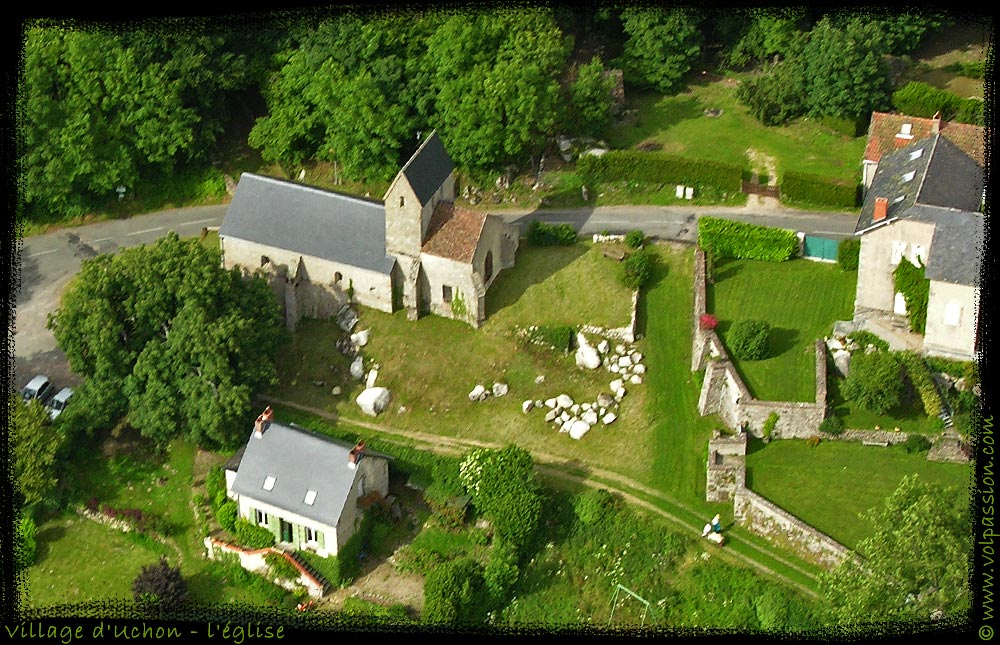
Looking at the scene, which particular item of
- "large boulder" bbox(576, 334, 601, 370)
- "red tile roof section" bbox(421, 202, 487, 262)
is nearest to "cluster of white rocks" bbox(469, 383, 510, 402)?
"large boulder" bbox(576, 334, 601, 370)

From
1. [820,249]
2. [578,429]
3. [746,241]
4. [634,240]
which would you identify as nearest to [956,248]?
[820,249]

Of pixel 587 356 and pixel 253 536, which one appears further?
pixel 587 356

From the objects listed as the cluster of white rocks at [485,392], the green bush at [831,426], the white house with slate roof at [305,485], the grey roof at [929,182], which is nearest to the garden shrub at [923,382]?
the green bush at [831,426]

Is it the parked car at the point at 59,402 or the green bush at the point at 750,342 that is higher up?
the green bush at the point at 750,342

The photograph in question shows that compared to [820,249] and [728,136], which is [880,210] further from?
[728,136]

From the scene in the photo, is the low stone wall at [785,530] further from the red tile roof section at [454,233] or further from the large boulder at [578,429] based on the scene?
the red tile roof section at [454,233]
